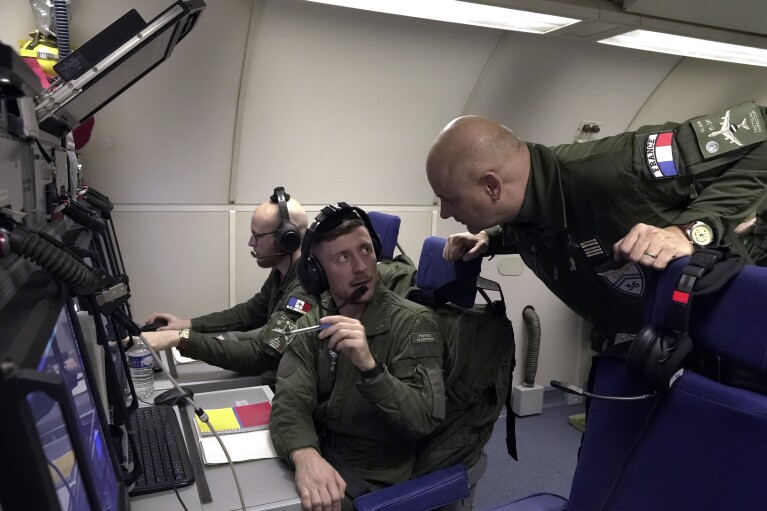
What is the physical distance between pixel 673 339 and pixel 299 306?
1502 millimetres

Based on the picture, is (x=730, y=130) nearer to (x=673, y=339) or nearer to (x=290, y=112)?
(x=673, y=339)

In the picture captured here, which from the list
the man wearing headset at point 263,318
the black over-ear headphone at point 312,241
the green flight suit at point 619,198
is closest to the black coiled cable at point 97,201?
the man wearing headset at point 263,318

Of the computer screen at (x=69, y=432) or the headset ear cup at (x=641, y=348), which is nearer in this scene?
the computer screen at (x=69, y=432)

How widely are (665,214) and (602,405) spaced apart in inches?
27.5

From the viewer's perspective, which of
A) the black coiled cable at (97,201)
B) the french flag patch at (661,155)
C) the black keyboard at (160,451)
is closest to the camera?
the black keyboard at (160,451)

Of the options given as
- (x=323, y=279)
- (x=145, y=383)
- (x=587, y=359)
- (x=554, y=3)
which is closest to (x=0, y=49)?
(x=323, y=279)

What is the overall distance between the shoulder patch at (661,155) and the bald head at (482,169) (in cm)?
31

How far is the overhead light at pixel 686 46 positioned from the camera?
294 cm

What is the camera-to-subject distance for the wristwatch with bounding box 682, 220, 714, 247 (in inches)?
47.4

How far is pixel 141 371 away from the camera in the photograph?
192 cm

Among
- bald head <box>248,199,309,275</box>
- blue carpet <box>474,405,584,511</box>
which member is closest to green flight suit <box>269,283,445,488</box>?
bald head <box>248,199,309,275</box>

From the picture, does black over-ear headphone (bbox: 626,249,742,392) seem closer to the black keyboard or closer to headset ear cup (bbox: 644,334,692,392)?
headset ear cup (bbox: 644,334,692,392)

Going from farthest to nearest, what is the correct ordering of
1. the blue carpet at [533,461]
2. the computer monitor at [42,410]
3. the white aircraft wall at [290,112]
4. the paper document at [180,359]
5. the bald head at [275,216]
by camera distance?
the blue carpet at [533,461], the white aircraft wall at [290,112], the bald head at [275,216], the paper document at [180,359], the computer monitor at [42,410]

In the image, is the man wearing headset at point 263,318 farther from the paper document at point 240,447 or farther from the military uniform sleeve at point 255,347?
the paper document at point 240,447
